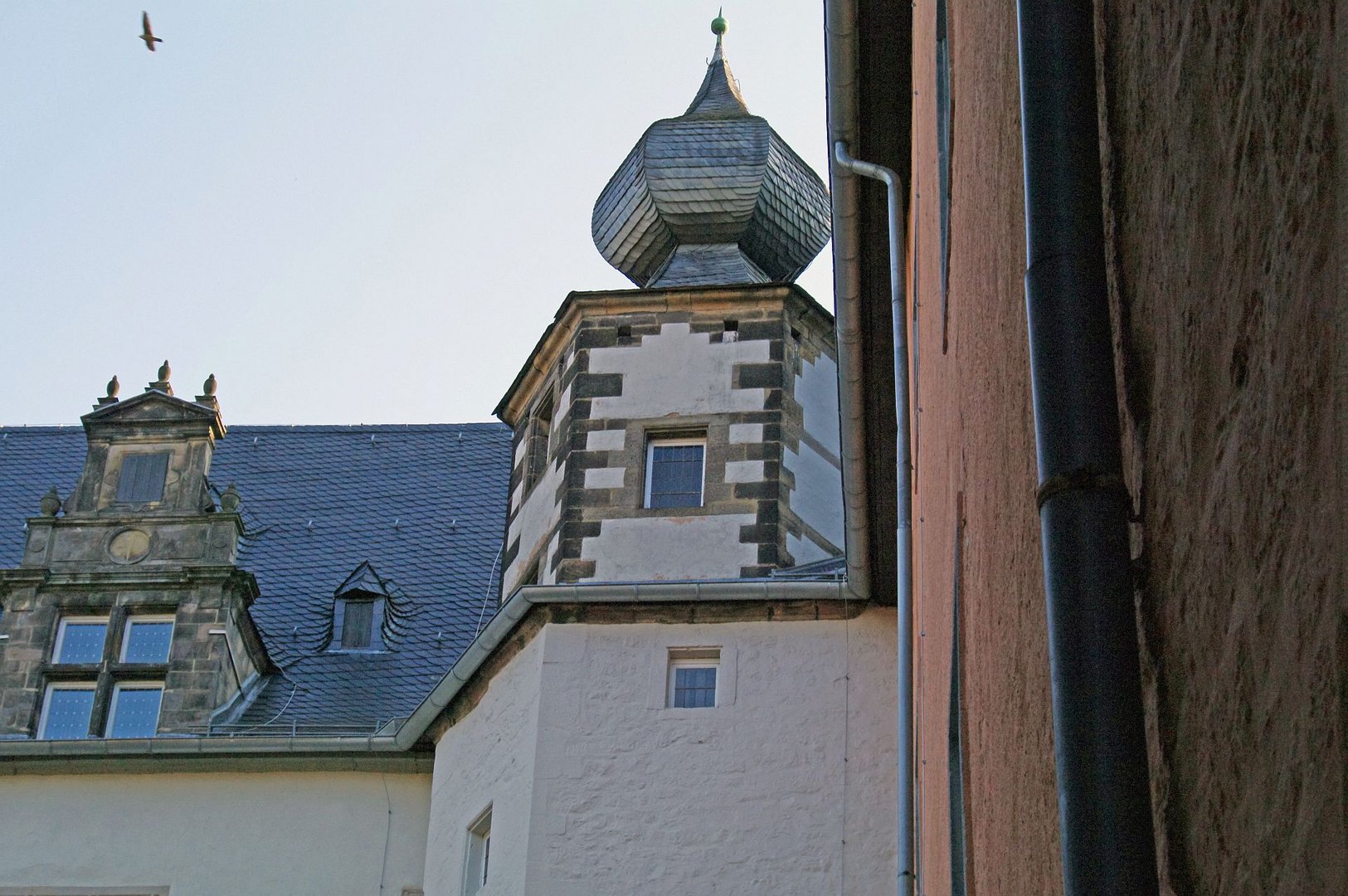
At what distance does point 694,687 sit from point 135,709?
533cm

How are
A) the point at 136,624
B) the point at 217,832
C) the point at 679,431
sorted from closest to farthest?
the point at 679,431 < the point at 217,832 < the point at 136,624

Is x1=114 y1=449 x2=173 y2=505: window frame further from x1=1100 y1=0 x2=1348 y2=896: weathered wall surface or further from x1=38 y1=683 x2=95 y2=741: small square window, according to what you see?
x1=1100 y1=0 x2=1348 y2=896: weathered wall surface

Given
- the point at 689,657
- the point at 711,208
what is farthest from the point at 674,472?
the point at 711,208

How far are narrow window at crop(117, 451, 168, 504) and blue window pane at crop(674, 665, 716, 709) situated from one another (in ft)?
20.7

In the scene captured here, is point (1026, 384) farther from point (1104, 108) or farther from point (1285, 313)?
point (1285, 313)

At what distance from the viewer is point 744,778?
12336mm

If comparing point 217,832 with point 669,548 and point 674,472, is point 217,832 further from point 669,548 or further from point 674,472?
point 674,472

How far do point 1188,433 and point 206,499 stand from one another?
Answer: 1684 centimetres

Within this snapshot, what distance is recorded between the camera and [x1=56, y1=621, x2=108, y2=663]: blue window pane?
653 inches

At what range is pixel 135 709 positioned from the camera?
16.2m

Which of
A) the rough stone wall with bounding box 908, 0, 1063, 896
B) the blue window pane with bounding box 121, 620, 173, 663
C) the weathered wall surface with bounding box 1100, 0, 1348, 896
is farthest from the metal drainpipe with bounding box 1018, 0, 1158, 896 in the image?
the blue window pane with bounding box 121, 620, 173, 663

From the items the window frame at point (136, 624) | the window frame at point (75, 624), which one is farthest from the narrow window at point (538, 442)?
the window frame at point (75, 624)

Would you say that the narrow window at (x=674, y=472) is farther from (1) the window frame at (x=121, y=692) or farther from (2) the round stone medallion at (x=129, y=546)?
(2) the round stone medallion at (x=129, y=546)

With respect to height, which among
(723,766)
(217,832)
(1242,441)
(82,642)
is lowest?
(1242,441)
